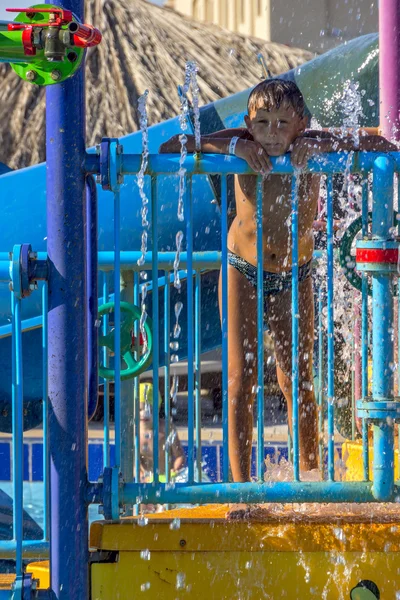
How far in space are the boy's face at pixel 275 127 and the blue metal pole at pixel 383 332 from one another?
2.02 feet

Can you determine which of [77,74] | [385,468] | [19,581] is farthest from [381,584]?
[77,74]

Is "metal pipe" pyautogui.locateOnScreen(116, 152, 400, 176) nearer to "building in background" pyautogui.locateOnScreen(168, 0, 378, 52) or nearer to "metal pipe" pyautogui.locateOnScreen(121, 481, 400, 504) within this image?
"metal pipe" pyautogui.locateOnScreen(121, 481, 400, 504)

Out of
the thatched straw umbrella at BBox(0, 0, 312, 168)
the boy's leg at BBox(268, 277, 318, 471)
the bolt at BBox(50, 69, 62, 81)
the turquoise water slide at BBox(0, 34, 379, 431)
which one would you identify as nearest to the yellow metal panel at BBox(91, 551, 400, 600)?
the boy's leg at BBox(268, 277, 318, 471)

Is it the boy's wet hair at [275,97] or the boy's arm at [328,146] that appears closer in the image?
the boy's arm at [328,146]

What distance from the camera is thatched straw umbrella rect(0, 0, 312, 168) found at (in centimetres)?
1248

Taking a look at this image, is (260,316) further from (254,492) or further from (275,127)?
(275,127)

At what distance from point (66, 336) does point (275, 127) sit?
1.17m

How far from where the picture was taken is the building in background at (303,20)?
70.7 ft

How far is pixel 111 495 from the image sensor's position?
304 centimetres

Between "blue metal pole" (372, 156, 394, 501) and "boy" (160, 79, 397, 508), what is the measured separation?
0.37 m

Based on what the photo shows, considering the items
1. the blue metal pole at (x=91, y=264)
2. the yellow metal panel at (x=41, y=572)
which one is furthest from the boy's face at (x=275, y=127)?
the yellow metal panel at (x=41, y=572)

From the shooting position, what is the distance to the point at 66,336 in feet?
10.0

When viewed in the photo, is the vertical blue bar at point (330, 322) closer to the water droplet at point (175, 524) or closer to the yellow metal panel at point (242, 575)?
the yellow metal panel at point (242, 575)

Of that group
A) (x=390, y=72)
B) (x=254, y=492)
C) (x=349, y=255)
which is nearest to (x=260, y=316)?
(x=349, y=255)
